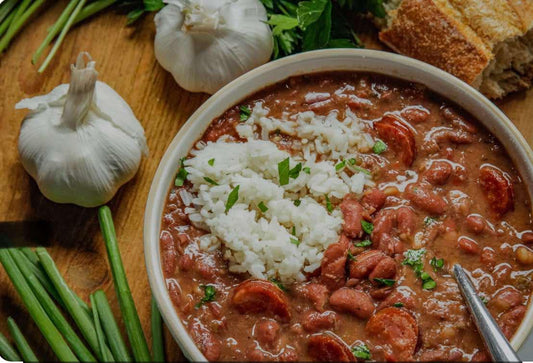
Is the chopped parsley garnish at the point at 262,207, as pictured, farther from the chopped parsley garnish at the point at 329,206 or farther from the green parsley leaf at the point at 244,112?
the green parsley leaf at the point at 244,112

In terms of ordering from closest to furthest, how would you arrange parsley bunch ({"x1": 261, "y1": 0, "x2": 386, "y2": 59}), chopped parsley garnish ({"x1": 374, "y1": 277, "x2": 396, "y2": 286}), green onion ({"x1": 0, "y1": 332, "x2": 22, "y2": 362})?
chopped parsley garnish ({"x1": 374, "y1": 277, "x2": 396, "y2": 286}) < green onion ({"x1": 0, "y1": 332, "x2": 22, "y2": 362}) < parsley bunch ({"x1": 261, "y1": 0, "x2": 386, "y2": 59})

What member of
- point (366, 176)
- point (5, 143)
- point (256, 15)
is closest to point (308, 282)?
point (366, 176)

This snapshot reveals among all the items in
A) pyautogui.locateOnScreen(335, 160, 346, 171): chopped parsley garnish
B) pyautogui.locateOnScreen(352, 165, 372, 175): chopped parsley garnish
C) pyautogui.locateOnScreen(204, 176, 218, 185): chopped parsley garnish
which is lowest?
pyautogui.locateOnScreen(204, 176, 218, 185): chopped parsley garnish

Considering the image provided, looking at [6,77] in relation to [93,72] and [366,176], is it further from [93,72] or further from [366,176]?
[366,176]

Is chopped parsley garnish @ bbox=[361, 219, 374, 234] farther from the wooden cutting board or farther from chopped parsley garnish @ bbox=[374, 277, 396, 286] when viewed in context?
the wooden cutting board

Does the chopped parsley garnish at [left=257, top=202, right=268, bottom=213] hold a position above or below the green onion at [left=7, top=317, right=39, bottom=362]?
above

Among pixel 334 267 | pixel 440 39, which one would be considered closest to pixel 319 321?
pixel 334 267

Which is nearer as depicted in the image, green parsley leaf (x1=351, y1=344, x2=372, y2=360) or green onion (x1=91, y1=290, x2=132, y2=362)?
green parsley leaf (x1=351, y1=344, x2=372, y2=360)

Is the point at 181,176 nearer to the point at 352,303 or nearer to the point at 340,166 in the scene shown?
the point at 340,166

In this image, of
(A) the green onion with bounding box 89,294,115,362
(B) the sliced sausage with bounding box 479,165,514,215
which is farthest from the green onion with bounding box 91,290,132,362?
(B) the sliced sausage with bounding box 479,165,514,215
